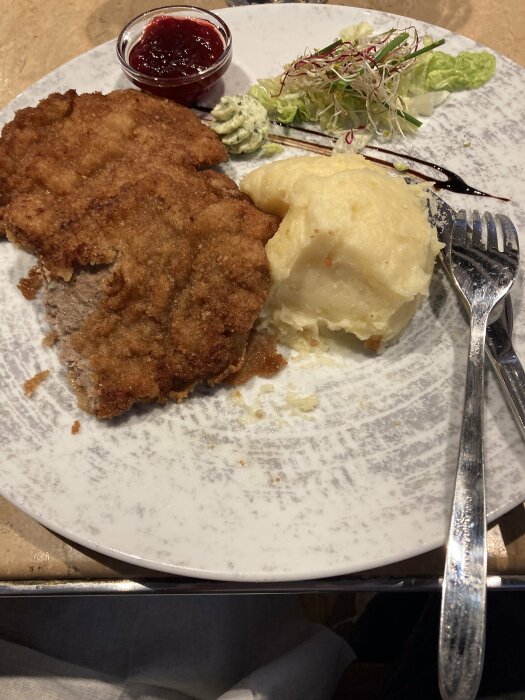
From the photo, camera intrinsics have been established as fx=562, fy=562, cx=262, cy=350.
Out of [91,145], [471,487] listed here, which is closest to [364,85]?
[91,145]

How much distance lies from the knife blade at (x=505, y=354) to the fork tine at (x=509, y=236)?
22 cm

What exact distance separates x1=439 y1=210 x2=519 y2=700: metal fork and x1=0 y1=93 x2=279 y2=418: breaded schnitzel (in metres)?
0.93

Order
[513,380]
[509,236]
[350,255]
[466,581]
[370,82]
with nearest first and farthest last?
1. [466,581]
2. [513,380]
3. [350,255]
4. [509,236]
5. [370,82]

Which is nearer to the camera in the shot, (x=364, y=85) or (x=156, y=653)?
(x=156, y=653)

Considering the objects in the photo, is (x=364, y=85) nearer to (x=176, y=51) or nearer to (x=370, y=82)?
(x=370, y=82)

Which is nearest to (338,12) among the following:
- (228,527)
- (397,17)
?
(397,17)

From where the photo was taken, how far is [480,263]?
253 cm

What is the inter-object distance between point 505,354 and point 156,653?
205cm

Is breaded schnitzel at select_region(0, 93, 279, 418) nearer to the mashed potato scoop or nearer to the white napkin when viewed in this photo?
the mashed potato scoop

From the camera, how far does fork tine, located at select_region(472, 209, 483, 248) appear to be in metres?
2.58

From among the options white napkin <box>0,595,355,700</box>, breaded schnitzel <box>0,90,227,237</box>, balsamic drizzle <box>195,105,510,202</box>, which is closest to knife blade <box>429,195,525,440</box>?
balsamic drizzle <box>195,105,510,202</box>

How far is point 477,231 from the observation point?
2.62 meters

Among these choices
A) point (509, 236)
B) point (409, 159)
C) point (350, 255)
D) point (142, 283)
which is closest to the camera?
point (142, 283)

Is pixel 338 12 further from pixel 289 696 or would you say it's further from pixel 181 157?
pixel 289 696
